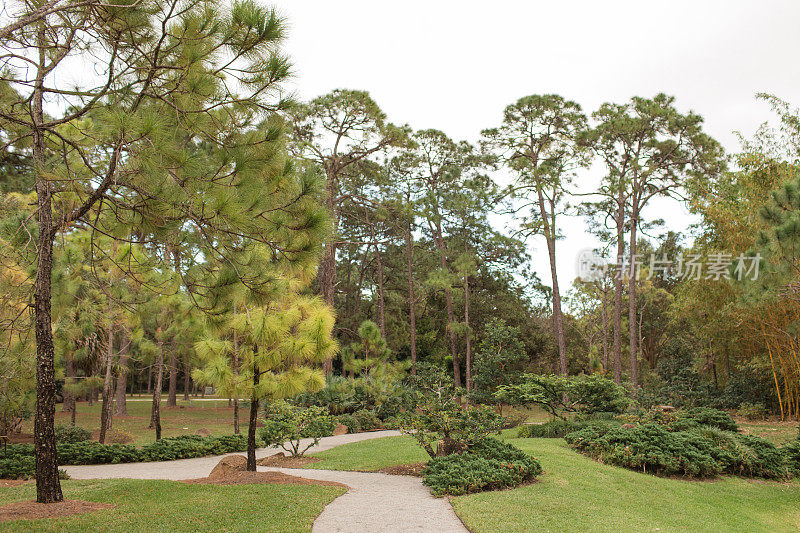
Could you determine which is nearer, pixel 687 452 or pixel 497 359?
pixel 687 452

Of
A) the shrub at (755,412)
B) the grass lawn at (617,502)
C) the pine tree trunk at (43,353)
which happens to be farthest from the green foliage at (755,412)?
the pine tree trunk at (43,353)

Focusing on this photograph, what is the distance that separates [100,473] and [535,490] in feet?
24.8

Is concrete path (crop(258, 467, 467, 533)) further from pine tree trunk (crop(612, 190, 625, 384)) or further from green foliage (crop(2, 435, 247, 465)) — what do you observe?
pine tree trunk (crop(612, 190, 625, 384))

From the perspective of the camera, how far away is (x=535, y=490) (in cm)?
716

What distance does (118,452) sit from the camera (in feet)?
35.6

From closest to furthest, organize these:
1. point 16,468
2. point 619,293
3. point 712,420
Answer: point 16,468, point 712,420, point 619,293

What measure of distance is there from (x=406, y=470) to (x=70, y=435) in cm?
828

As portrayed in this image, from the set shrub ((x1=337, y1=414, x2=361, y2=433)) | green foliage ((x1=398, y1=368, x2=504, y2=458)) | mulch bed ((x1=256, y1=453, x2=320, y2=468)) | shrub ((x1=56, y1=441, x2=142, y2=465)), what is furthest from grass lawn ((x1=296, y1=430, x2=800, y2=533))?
shrub ((x1=337, y1=414, x2=361, y2=433))

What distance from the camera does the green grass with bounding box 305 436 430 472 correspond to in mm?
9948

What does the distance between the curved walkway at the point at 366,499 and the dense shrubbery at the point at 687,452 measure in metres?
3.91

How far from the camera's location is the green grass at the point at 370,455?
995 centimetres

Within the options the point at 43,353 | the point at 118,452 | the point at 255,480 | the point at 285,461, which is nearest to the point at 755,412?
the point at 285,461

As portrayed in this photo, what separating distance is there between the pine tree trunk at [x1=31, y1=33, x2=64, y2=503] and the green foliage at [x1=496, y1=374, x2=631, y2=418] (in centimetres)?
1009

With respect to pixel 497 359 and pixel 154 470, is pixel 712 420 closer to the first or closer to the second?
pixel 497 359
